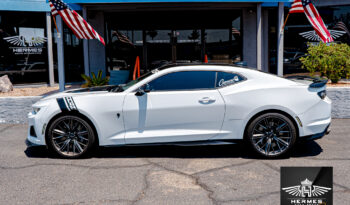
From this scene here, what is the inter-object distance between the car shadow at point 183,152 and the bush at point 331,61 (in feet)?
14.0

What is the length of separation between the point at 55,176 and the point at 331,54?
Result: 329 inches

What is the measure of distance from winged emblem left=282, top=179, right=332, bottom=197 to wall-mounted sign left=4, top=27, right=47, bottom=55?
1314 cm

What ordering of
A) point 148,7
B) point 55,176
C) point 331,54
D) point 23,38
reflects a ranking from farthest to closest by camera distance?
1. point 23,38
2. point 148,7
3. point 331,54
4. point 55,176

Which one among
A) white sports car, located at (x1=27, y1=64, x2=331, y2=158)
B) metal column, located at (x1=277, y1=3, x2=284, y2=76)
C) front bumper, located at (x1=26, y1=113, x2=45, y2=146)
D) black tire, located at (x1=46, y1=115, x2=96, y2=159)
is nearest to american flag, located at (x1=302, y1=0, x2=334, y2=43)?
metal column, located at (x1=277, y1=3, x2=284, y2=76)

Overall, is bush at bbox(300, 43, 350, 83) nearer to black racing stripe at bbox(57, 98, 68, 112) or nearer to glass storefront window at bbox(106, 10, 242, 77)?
glass storefront window at bbox(106, 10, 242, 77)

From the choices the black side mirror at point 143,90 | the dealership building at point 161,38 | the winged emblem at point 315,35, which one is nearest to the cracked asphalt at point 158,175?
the black side mirror at point 143,90

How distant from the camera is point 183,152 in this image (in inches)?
233

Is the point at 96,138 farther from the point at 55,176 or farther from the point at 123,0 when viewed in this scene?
the point at 123,0

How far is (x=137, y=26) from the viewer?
13984 millimetres

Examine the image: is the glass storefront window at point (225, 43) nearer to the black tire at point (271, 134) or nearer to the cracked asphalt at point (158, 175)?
the cracked asphalt at point (158, 175)

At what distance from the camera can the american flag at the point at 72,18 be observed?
9.15m

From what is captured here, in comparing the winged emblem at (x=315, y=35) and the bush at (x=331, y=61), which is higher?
the winged emblem at (x=315, y=35)

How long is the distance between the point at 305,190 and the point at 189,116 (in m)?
2.49

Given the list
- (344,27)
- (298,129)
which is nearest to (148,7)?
(344,27)
